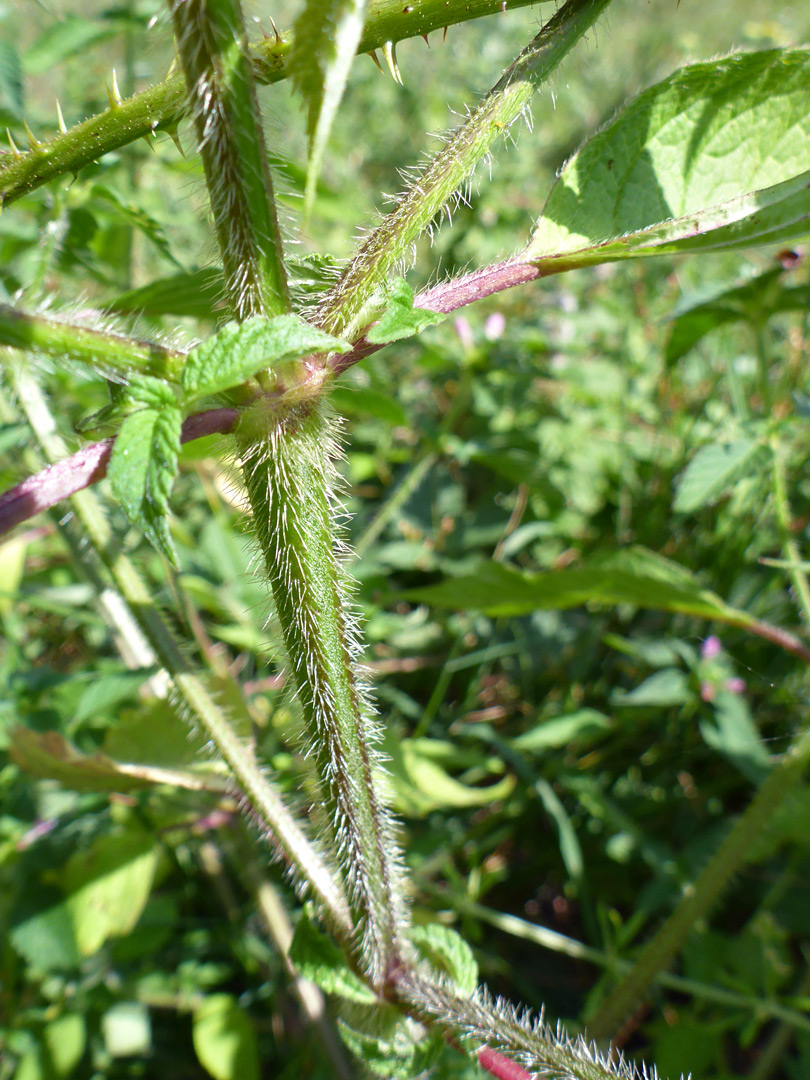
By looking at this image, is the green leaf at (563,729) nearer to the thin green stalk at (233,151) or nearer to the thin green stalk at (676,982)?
the thin green stalk at (676,982)

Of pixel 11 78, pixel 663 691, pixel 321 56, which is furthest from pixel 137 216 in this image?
pixel 663 691

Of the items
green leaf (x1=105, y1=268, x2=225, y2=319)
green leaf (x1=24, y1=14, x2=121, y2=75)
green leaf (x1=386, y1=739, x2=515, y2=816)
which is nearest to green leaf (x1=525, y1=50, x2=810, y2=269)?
→ green leaf (x1=105, y1=268, x2=225, y2=319)

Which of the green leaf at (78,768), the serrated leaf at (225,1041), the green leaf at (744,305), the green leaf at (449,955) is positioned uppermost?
the green leaf at (744,305)

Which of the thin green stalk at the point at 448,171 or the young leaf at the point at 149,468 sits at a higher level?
the thin green stalk at the point at 448,171

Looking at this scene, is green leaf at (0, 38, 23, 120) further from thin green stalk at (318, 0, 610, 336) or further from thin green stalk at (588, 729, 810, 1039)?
thin green stalk at (588, 729, 810, 1039)

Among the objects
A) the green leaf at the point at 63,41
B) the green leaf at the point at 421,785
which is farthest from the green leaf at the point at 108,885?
the green leaf at the point at 63,41

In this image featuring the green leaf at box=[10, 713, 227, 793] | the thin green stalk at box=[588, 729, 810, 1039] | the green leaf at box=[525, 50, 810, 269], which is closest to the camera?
the green leaf at box=[525, 50, 810, 269]
